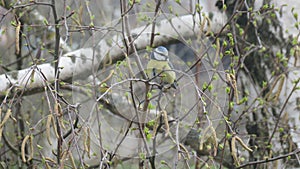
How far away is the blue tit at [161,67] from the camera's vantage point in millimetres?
1662

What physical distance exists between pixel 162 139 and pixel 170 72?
364 mm

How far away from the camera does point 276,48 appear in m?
2.61

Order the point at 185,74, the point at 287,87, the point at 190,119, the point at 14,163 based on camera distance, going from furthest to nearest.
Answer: the point at 14,163
the point at 287,87
the point at 190,119
the point at 185,74

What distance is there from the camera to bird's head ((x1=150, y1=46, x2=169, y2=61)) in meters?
1.67

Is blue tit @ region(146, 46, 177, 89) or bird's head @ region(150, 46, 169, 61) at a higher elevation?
bird's head @ region(150, 46, 169, 61)

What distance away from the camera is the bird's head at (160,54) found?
65.7 inches

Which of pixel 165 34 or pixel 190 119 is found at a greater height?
pixel 165 34

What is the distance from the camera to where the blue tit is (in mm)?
1662

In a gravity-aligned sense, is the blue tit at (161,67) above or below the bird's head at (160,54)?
below

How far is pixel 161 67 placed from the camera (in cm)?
167

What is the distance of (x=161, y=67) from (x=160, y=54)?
4cm

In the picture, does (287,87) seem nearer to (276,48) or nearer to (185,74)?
(276,48)

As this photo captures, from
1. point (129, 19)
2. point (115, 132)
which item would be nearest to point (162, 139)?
point (115, 132)

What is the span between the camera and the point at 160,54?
1.68 metres
